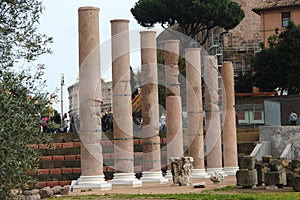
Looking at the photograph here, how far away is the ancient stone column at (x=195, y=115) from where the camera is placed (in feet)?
84.2

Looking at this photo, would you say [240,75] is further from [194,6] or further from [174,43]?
[174,43]

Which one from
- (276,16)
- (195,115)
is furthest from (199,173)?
(276,16)

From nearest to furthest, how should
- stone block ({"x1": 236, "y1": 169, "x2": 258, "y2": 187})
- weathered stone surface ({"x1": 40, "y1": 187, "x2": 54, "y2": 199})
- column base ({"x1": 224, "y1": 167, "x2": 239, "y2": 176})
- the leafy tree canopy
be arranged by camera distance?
weathered stone surface ({"x1": 40, "y1": 187, "x2": 54, "y2": 199}) → stone block ({"x1": 236, "y1": 169, "x2": 258, "y2": 187}) → column base ({"x1": 224, "y1": 167, "x2": 239, "y2": 176}) → the leafy tree canopy

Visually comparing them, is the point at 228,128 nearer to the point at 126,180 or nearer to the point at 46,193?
the point at 126,180

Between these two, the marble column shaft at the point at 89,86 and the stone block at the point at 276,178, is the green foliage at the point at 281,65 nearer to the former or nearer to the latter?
the marble column shaft at the point at 89,86

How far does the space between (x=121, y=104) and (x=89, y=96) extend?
5.99 ft

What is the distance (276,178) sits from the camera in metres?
19.1

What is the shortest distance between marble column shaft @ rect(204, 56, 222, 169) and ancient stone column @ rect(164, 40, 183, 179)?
1387 mm

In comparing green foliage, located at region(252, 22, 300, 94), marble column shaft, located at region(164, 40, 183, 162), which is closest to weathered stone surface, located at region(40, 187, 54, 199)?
marble column shaft, located at region(164, 40, 183, 162)

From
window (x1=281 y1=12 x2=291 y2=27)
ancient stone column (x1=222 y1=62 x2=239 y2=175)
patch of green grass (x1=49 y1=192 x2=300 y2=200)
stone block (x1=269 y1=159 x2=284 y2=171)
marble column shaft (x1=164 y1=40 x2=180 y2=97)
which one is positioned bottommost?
patch of green grass (x1=49 y1=192 x2=300 y2=200)

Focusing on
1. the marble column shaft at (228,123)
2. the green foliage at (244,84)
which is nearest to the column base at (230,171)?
the marble column shaft at (228,123)

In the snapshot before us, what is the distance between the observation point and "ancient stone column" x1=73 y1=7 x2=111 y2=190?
20.1 metres

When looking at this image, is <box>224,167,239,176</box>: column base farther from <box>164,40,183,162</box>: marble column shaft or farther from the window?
the window

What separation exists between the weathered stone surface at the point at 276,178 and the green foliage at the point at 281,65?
29600 mm
